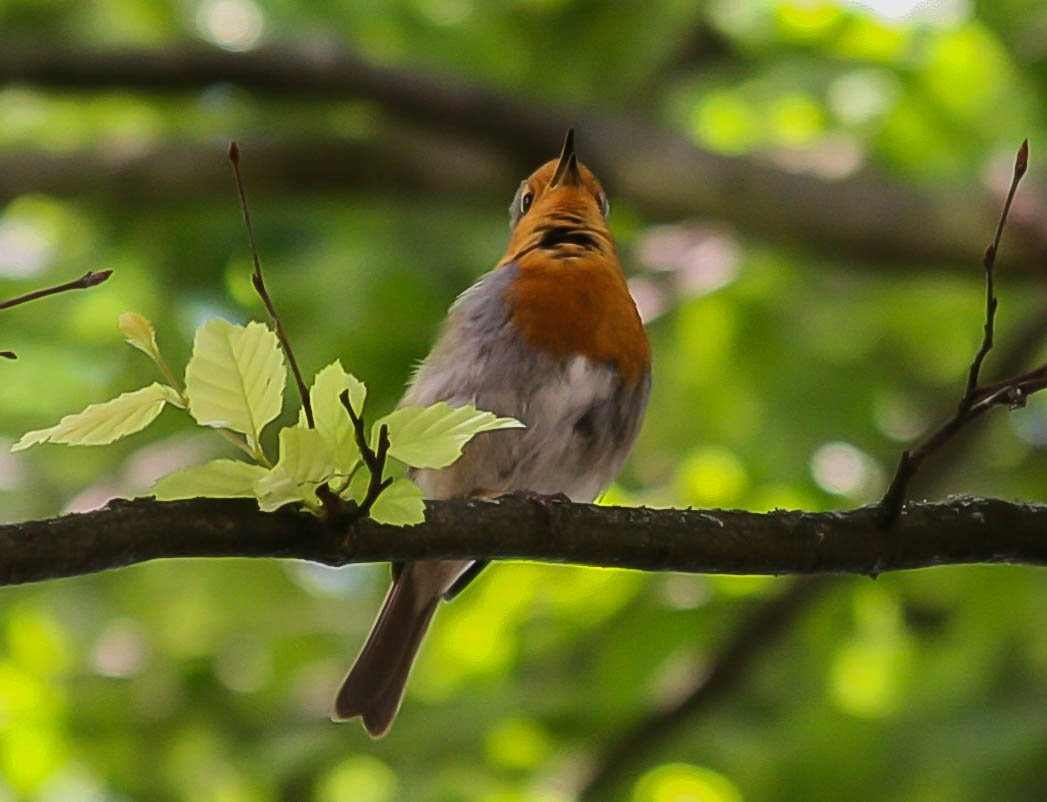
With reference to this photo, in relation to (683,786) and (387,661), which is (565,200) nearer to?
(387,661)

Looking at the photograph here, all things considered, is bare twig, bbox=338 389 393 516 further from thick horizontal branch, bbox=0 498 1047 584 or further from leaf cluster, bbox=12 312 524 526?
thick horizontal branch, bbox=0 498 1047 584

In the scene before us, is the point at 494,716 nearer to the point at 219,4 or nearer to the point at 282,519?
the point at 282,519

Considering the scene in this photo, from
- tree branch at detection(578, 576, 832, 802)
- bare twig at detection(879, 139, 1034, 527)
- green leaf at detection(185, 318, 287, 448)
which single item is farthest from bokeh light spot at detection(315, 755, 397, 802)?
green leaf at detection(185, 318, 287, 448)

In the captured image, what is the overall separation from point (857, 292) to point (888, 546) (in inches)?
178

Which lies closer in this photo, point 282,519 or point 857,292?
point 282,519

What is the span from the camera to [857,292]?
7.44 m

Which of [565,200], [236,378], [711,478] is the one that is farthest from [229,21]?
[236,378]

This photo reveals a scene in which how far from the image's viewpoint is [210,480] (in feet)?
7.80

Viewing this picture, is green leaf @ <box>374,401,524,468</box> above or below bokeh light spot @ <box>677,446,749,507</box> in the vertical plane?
above

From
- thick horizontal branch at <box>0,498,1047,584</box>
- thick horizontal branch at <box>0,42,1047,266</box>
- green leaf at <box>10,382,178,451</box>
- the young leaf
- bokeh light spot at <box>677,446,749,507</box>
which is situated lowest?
bokeh light spot at <box>677,446,749,507</box>

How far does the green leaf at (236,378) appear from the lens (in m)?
2.40

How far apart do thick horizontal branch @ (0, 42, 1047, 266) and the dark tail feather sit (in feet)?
7.43

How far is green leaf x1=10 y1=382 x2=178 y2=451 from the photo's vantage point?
2.36 metres

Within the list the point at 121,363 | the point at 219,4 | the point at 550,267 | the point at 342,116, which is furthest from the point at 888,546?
the point at 219,4
